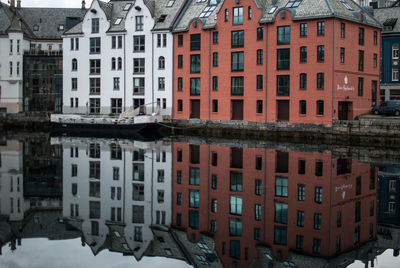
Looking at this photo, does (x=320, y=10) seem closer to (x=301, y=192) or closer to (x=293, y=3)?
(x=293, y=3)

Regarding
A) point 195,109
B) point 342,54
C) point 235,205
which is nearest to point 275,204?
point 235,205

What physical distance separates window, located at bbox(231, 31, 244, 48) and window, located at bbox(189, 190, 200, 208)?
1344 inches

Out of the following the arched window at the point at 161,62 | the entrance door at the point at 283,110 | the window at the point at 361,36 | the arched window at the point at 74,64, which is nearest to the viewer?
the entrance door at the point at 283,110

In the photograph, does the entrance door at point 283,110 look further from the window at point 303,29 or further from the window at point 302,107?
the window at point 303,29

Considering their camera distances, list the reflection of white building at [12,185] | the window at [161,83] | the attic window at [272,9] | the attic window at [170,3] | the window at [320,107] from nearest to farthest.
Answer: the reflection of white building at [12,185] < the window at [320,107] < the attic window at [272,9] < the window at [161,83] < the attic window at [170,3]

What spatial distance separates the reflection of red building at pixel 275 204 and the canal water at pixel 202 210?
0.17 feet

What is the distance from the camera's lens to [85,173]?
30.6 metres

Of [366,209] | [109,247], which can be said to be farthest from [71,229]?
[366,209]

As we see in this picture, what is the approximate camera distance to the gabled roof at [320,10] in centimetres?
5109

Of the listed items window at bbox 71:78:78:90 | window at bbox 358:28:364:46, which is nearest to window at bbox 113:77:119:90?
window at bbox 71:78:78:90

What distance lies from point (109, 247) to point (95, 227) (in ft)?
7.49

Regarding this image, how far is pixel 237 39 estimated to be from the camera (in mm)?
57344

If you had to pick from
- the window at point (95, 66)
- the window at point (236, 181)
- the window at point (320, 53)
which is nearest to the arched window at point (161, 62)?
the window at point (95, 66)

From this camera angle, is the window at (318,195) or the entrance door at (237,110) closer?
the window at (318,195)
